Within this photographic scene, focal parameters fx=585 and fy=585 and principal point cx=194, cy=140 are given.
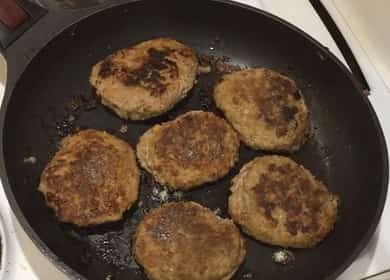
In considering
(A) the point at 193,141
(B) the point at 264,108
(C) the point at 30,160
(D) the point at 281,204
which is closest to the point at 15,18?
(C) the point at 30,160

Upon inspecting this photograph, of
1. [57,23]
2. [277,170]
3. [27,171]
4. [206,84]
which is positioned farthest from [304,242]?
[57,23]

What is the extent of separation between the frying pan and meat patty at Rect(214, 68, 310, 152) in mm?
56

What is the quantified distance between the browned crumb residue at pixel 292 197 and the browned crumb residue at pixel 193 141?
0.12m

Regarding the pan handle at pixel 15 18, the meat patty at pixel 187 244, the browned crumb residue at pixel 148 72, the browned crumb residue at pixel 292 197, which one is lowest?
the meat patty at pixel 187 244

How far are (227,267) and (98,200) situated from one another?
29cm

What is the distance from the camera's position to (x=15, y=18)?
47.0 inches

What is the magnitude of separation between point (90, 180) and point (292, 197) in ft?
1.37

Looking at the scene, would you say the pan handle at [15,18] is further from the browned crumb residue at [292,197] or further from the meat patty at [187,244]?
the browned crumb residue at [292,197]

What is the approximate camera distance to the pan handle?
3.88 feet

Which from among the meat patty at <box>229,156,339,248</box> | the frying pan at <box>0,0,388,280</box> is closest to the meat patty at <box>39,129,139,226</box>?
the frying pan at <box>0,0,388,280</box>

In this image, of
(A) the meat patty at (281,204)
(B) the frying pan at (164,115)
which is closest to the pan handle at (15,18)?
(B) the frying pan at (164,115)

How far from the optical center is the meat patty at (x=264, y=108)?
129 cm

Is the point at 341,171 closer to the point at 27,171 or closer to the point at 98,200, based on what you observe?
the point at 98,200

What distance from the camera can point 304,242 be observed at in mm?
1188
